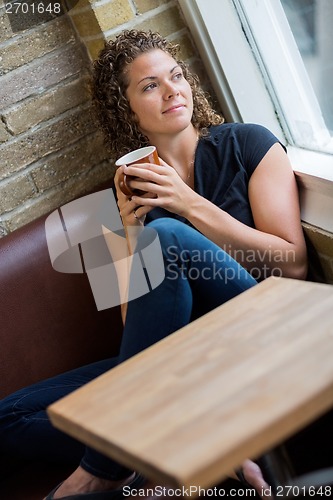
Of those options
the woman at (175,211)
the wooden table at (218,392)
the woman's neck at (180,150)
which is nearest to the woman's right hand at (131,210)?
the woman at (175,211)

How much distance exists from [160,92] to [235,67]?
31 centimetres

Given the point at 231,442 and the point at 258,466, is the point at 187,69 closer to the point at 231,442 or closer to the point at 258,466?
the point at 258,466

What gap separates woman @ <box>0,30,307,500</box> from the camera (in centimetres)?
143

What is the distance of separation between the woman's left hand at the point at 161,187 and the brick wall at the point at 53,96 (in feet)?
1.55

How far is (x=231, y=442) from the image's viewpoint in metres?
0.84

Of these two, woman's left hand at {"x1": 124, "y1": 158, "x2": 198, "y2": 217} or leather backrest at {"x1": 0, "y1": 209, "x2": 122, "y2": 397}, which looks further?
leather backrest at {"x1": 0, "y1": 209, "x2": 122, "y2": 397}

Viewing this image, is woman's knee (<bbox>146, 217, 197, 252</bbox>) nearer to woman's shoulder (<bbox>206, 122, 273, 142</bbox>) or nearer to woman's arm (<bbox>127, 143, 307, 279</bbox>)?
woman's arm (<bbox>127, 143, 307, 279</bbox>)

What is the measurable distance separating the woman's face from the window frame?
217mm

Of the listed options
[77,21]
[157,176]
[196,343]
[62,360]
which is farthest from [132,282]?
[77,21]

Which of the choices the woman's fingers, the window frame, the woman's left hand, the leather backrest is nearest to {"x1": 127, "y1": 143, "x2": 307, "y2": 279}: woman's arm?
the woman's left hand

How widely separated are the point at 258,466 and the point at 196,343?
1.51 feet

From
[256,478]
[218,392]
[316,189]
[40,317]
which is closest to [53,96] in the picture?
[40,317]

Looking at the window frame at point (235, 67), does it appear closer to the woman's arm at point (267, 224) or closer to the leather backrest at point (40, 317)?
the woman's arm at point (267, 224)

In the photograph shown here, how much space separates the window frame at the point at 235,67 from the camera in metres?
2.05
